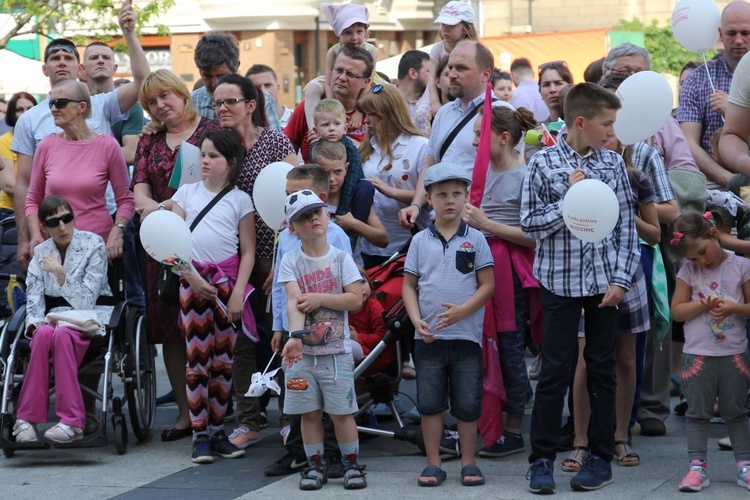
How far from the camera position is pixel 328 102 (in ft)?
23.6

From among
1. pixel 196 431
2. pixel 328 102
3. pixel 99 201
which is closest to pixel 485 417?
pixel 196 431

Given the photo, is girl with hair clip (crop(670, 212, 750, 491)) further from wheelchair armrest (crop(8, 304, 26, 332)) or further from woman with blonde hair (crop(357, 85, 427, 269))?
wheelchair armrest (crop(8, 304, 26, 332))

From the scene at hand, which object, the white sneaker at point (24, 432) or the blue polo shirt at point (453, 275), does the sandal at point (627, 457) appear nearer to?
the blue polo shirt at point (453, 275)

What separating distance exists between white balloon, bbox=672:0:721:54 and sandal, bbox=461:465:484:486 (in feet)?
10.5

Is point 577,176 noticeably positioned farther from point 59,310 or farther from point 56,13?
point 56,13

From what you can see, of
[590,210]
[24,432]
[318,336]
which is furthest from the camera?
[24,432]

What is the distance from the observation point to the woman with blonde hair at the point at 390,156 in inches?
294

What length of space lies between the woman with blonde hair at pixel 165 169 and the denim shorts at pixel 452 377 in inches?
71.0

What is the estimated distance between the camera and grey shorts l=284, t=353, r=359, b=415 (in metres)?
6.13

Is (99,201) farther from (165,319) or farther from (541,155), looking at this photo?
(541,155)

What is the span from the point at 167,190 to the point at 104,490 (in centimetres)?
196

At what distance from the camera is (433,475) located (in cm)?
606

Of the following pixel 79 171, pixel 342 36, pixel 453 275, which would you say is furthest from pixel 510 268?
pixel 79 171

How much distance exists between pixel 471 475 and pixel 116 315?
2.35 m
